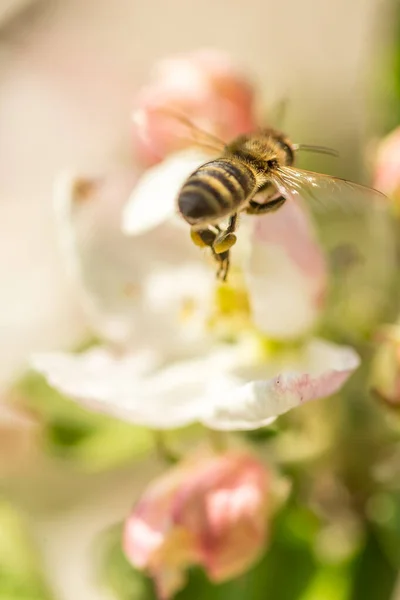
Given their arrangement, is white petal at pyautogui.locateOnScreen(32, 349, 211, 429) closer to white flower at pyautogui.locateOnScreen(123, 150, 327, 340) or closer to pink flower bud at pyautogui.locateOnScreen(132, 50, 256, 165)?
white flower at pyautogui.locateOnScreen(123, 150, 327, 340)

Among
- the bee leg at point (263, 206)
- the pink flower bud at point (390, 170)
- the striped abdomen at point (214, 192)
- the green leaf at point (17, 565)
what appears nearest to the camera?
the striped abdomen at point (214, 192)

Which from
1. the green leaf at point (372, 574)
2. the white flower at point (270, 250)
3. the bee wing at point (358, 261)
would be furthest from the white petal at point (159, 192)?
the green leaf at point (372, 574)

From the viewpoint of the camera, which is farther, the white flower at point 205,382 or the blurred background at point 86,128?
the blurred background at point 86,128

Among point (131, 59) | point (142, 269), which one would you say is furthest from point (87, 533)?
point (131, 59)

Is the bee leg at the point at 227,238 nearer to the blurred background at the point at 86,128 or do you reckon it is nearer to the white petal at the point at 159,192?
the white petal at the point at 159,192

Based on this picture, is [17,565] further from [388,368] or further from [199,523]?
[388,368]

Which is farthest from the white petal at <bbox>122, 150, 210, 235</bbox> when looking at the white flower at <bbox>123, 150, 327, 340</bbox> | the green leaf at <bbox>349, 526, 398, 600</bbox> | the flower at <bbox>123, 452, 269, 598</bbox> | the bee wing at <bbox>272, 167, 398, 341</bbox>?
the green leaf at <bbox>349, 526, 398, 600</bbox>

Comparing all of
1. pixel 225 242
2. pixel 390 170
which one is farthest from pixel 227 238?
pixel 390 170
